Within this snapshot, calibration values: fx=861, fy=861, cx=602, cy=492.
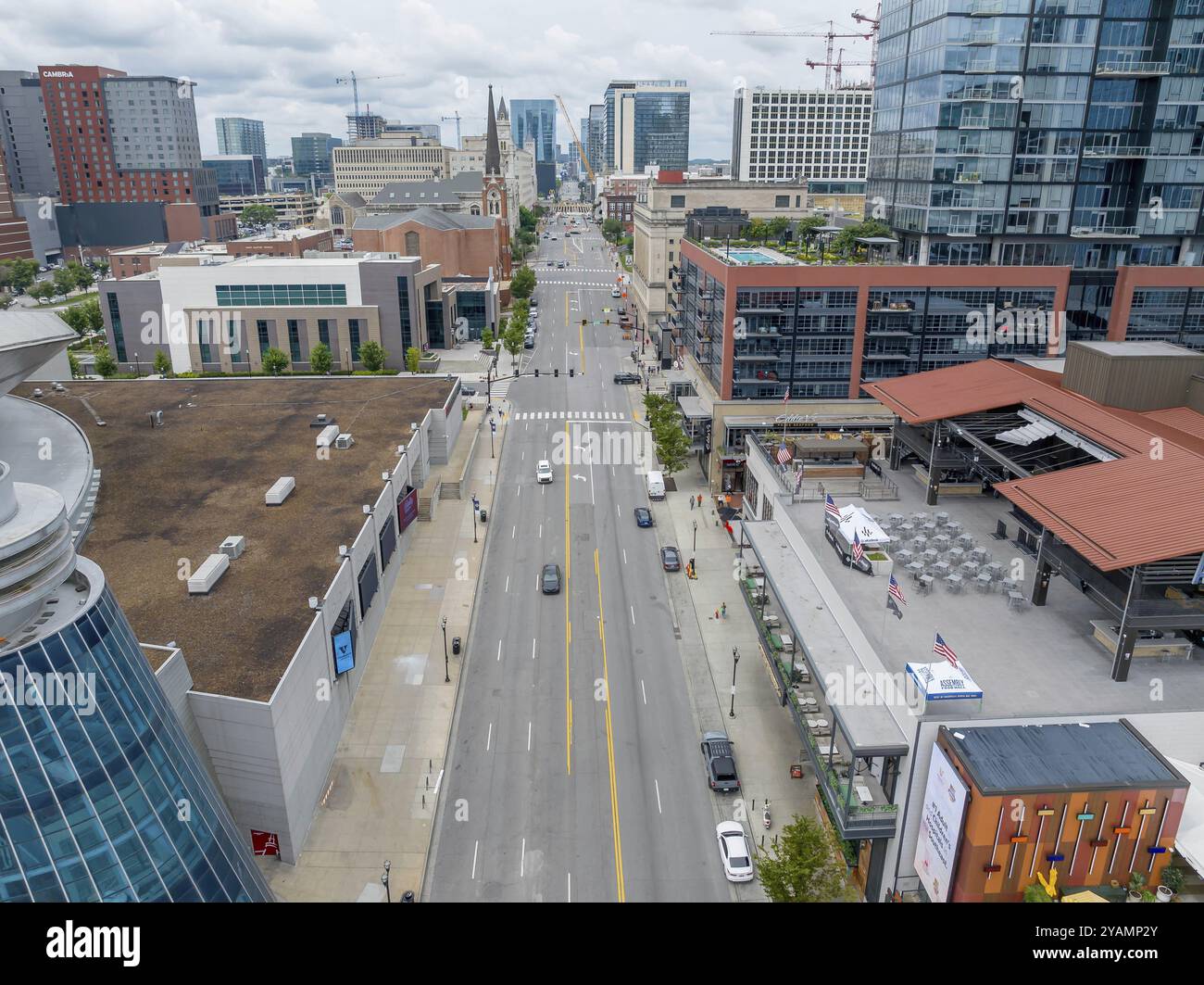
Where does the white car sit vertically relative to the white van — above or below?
below

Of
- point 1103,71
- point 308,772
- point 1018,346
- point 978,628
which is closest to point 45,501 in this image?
point 308,772

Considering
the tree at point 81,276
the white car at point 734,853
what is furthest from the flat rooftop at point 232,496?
the tree at point 81,276

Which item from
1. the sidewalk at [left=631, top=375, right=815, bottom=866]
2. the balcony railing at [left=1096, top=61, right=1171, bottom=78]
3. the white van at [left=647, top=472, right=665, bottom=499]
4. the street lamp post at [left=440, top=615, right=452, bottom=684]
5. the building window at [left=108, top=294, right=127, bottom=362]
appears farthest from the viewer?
the building window at [left=108, top=294, right=127, bottom=362]

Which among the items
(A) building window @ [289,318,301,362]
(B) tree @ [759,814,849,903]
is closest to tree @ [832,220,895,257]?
(B) tree @ [759,814,849,903]

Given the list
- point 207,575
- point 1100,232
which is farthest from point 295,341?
point 1100,232

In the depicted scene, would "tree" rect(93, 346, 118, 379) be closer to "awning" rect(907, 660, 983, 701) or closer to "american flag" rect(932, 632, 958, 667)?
"awning" rect(907, 660, 983, 701)

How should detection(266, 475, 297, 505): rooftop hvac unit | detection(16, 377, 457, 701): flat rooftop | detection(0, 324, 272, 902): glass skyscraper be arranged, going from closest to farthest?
detection(0, 324, 272, 902): glass skyscraper, detection(16, 377, 457, 701): flat rooftop, detection(266, 475, 297, 505): rooftop hvac unit

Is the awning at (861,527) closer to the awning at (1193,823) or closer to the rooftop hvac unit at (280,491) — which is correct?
the awning at (1193,823)
